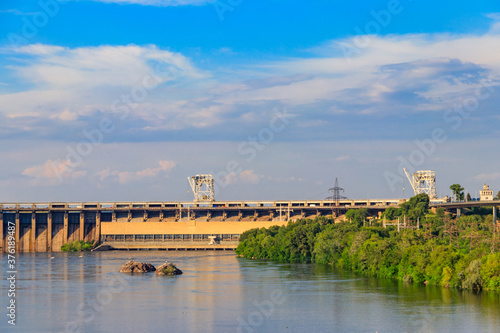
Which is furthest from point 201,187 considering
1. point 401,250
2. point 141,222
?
point 401,250

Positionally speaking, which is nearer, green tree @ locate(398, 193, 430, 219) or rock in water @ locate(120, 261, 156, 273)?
rock in water @ locate(120, 261, 156, 273)

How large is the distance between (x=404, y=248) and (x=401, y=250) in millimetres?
568

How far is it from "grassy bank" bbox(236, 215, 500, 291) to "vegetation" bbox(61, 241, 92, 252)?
126 ft

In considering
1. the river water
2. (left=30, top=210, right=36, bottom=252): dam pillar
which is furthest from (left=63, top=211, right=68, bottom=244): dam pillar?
the river water

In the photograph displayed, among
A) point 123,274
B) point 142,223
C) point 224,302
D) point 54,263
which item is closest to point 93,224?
point 142,223

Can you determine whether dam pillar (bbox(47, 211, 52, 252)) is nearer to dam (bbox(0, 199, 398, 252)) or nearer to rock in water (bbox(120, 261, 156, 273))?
dam (bbox(0, 199, 398, 252))

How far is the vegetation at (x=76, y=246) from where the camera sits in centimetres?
15125

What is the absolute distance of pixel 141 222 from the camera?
158 metres

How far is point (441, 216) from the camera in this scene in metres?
119

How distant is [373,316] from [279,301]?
10.8 metres

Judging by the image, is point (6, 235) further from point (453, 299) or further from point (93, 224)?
point (453, 299)

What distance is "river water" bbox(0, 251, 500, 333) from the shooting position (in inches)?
1989

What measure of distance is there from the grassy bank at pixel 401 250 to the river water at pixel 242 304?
215cm

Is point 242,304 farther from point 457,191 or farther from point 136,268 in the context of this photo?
point 457,191
